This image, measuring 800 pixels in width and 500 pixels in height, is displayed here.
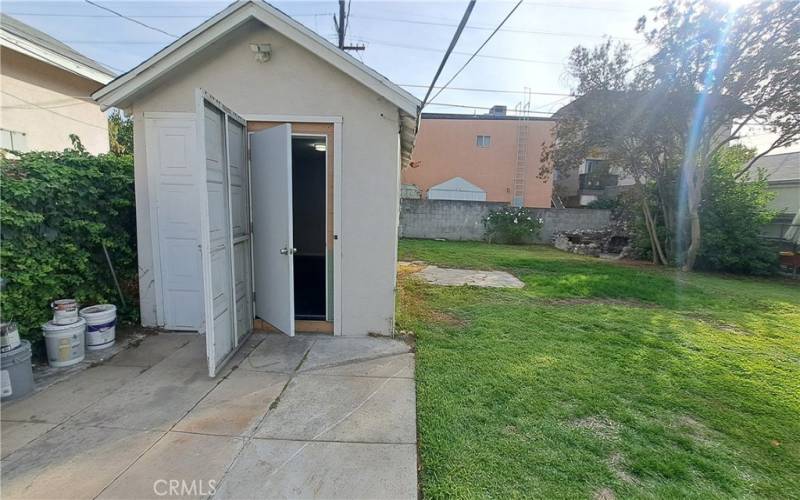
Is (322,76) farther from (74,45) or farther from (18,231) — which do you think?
(74,45)

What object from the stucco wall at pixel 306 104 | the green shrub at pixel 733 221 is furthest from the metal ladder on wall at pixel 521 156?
the stucco wall at pixel 306 104

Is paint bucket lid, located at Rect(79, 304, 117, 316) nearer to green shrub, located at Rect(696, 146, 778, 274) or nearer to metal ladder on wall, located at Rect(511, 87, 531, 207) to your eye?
green shrub, located at Rect(696, 146, 778, 274)

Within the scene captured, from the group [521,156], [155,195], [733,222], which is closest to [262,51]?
[155,195]

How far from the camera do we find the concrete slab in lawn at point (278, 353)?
338 centimetres

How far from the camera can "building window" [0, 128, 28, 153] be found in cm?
578

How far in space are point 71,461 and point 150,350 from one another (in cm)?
174

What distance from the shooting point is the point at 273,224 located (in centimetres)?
385

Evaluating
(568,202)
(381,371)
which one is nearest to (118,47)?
(381,371)

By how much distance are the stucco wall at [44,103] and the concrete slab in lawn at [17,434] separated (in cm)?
615

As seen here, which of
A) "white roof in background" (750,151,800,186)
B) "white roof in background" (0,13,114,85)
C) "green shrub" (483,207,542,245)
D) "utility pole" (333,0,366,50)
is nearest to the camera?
"white roof in background" (0,13,114,85)

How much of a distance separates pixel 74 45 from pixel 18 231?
7479 mm

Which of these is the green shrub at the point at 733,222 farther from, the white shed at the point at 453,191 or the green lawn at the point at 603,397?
the white shed at the point at 453,191

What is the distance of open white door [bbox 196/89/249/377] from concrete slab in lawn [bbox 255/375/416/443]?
89cm

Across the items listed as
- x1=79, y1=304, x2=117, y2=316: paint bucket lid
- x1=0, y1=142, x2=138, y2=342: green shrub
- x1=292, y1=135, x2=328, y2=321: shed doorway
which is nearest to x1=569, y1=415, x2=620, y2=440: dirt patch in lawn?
x1=79, y1=304, x2=117, y2=316: paint bucket lid
